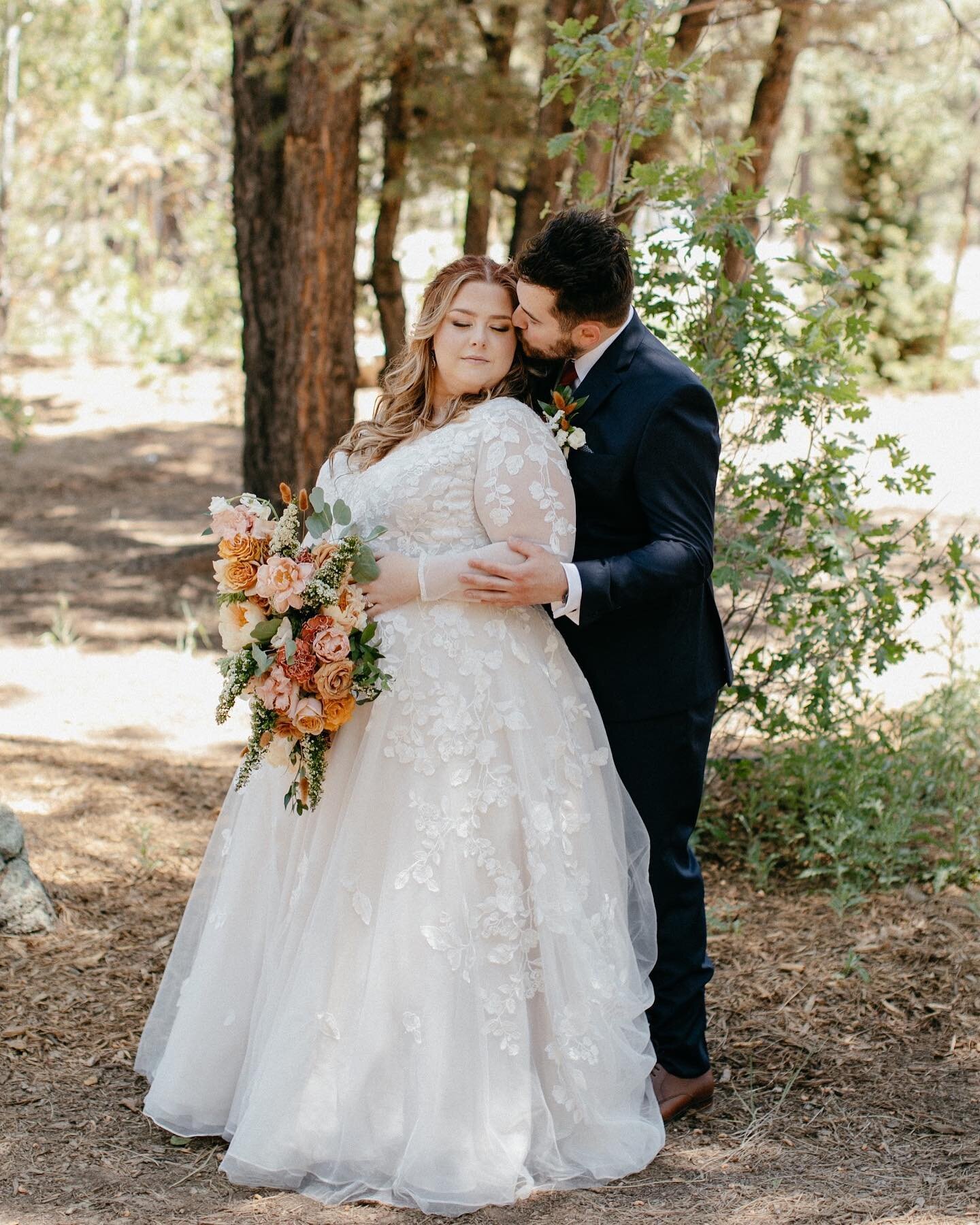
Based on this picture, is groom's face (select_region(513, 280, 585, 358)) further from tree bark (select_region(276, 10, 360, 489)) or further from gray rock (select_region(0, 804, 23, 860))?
tree bark (select_region(276, 10, 360, 489))

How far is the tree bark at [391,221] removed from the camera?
25.1 ft

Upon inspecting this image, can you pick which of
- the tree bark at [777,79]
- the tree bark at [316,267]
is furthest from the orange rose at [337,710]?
the tree bark at [316,267]

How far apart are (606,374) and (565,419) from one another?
0.15 m

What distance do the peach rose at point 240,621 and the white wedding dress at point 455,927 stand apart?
0.29m

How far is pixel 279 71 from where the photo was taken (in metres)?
6.98

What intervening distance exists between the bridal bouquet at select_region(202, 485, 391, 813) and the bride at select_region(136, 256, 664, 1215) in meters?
0.12

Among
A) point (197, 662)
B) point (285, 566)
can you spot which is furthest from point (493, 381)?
point (197, 662)

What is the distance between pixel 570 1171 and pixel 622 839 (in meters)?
0.73

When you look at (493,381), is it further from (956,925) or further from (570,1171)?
(956,925)

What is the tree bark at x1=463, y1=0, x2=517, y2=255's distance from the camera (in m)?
7.18

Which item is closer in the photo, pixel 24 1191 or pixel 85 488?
pixel 24 1191

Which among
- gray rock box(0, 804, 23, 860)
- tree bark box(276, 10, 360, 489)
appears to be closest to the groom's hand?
gray rock box(0, 804, 23, 860)

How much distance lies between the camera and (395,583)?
2.83 meters

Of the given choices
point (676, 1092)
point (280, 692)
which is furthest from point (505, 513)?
point (676, 1092)
